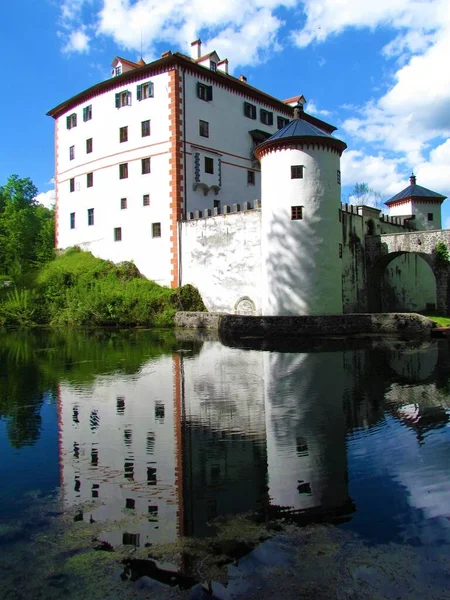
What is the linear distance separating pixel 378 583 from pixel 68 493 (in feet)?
11.4

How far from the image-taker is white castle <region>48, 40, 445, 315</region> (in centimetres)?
2598

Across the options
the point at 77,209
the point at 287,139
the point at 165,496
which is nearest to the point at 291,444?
the point at 165,496

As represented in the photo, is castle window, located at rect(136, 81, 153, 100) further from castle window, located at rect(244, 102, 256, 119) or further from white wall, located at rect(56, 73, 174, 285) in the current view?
castle window, located at rect(244, 102, 256, 119)

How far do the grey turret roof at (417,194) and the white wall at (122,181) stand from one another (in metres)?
19.7

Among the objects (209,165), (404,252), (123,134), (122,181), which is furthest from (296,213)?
(123,134)

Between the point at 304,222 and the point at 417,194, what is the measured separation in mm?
18968

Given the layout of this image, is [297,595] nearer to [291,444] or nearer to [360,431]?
[291,444]

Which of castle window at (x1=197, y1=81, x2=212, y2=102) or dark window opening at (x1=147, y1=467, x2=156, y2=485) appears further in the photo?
castle window at (x1=197, y1=81, x2=212, y2=102)

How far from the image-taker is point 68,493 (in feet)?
19.0

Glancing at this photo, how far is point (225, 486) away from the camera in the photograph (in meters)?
5.96

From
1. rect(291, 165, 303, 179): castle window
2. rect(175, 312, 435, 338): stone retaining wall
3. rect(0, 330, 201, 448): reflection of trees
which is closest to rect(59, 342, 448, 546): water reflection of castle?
rect(0, 330, 201, 448): reflection of trees

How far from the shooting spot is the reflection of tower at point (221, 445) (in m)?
5.49

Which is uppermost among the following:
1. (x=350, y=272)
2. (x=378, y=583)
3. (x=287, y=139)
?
(x=287, y=139)

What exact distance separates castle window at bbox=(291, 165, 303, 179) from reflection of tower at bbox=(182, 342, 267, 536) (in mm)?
14791
